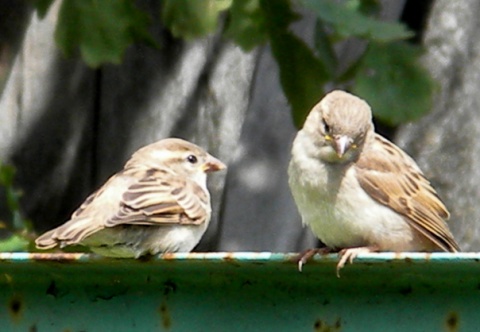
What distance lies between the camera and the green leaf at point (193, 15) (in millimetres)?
4730

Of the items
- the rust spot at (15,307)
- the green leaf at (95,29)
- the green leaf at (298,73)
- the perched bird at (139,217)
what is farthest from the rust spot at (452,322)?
the green leaf at (95,29)

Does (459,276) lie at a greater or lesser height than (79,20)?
lesser

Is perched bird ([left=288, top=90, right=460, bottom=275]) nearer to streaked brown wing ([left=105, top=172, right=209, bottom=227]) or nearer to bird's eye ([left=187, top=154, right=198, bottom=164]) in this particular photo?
streaked brown wing ([left=105, top=172, right=209, bottom=227])

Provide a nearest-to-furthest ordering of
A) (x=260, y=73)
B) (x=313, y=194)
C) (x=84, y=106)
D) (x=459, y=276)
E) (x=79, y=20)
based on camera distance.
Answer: (x=459, y=276)
(x=313, y=194)
(x=79, y=20)
(x=260, y=73)
(x=84, y=106)

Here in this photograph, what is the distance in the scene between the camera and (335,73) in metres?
4.82

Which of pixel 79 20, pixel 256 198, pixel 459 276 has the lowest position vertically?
pixel 256 198

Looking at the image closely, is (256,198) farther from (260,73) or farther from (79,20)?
(79,20)

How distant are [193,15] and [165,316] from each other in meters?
1.90

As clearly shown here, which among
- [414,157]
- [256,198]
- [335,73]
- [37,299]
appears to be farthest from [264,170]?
[37,299]

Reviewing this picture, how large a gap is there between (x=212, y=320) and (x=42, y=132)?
11.8 feet

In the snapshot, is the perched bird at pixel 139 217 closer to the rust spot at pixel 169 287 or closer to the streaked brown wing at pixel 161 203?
the streaked brown wing at pixel 161 203

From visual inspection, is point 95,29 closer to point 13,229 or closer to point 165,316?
point 13,229

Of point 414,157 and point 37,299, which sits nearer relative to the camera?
point 37,299

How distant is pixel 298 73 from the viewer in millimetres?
4738
